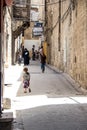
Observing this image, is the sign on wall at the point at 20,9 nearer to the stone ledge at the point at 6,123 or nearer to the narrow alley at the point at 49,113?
the narrow alley at the point at 49,113

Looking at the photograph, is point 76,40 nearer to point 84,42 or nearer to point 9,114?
point 84,42

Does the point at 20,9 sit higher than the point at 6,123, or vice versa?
the point at 20,9

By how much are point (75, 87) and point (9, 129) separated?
34.7 ft

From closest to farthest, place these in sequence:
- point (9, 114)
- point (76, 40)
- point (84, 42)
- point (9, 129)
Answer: point (9, 129), point (9, 114), point (84, 42), point (76, 40)

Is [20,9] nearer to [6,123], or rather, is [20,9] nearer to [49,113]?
[49,113]

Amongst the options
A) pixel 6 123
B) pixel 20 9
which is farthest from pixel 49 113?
pixel 20 9

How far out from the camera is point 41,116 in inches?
408

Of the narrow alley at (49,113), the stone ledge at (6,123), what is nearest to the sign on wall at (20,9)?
the narrow alley at (49,113)

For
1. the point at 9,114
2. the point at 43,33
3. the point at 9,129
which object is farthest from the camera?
the point at 43,33

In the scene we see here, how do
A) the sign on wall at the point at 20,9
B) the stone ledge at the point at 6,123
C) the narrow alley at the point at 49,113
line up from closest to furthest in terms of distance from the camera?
the stone ledge at the point at 6,123, the narrow alley at the point at 49,113, the sign on wall at the point at 20,9

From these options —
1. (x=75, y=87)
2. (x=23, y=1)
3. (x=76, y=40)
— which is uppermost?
(x=23, y=1)

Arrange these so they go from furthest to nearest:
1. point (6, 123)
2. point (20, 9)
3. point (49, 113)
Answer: point (20, 9), point (49, 113), point (6, 123)

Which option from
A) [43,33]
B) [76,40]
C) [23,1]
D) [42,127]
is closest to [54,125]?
[42,127]

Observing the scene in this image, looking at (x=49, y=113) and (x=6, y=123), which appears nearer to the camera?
(x=6, y=123)
